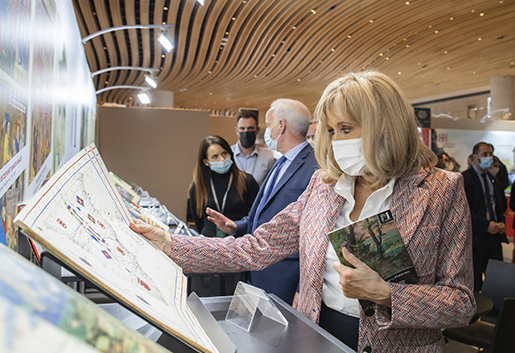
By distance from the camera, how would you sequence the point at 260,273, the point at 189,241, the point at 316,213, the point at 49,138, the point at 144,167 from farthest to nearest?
the point at 144,167 → the point at 260,273 → the point at 49,138 → the point at 316,213 → the point at 189,241

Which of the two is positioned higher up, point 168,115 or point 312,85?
point 312,85

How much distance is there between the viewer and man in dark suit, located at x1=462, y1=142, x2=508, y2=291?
480cm

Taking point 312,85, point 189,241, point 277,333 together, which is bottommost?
point 277,333

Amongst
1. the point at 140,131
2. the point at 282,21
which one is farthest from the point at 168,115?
the point at 282,21

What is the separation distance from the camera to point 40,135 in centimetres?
130

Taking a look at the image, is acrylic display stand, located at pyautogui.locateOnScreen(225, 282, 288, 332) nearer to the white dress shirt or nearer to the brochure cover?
the brochure cover

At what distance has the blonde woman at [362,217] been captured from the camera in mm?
1138

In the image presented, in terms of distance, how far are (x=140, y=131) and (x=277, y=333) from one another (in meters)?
7.90

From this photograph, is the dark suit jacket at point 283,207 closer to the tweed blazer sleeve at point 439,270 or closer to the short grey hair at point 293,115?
the short grey hair at point 293,115

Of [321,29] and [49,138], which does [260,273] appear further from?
[321,29]

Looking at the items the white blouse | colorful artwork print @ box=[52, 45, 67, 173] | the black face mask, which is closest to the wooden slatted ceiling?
the black face mask

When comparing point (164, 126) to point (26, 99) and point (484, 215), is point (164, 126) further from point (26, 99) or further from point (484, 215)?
point (26, 99)

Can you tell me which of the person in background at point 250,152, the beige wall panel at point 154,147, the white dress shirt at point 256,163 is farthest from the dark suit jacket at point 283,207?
the beige wall panel at point 154,147

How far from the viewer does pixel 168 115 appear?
8406 millimetres
